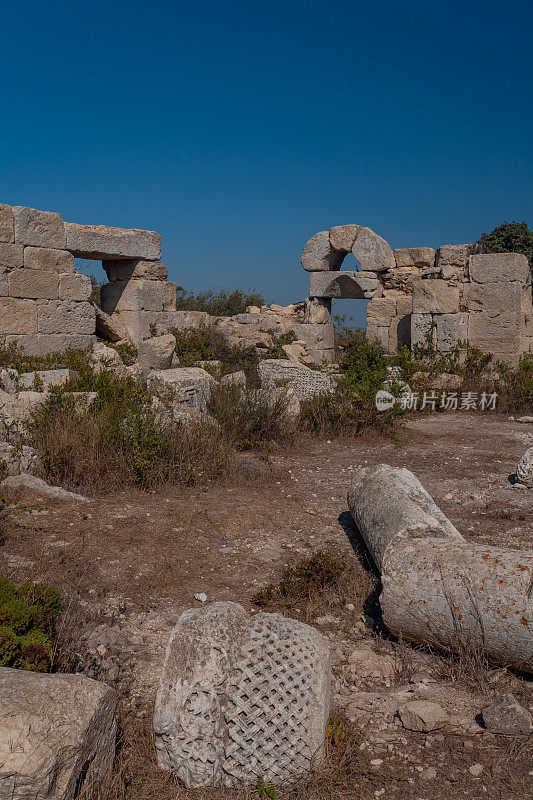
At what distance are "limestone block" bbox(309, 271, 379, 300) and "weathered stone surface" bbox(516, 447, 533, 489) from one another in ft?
25.5

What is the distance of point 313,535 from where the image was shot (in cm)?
510

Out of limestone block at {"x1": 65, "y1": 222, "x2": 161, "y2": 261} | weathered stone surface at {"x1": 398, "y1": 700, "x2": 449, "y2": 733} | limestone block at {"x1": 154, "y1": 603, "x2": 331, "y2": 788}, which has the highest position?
limestone block at {"x1": 65, "y1": 222, "x2": 161, "y2": 261}

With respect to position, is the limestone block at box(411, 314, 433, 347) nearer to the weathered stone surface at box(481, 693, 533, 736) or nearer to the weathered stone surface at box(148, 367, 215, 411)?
the weathered stone surface at box(148, 367, 215, 411)

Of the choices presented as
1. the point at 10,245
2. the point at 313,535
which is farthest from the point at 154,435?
the point at 10,245

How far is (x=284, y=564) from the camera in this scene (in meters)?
4.50

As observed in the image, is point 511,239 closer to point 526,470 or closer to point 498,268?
point 498,268

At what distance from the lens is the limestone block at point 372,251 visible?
13.1 meters

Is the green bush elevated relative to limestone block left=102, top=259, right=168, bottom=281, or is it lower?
lower

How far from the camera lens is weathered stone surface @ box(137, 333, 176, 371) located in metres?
9.84

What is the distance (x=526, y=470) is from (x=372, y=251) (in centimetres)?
798

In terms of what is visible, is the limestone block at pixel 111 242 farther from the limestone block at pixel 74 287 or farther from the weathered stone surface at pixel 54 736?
the weathered stone surface at pixel 54 736

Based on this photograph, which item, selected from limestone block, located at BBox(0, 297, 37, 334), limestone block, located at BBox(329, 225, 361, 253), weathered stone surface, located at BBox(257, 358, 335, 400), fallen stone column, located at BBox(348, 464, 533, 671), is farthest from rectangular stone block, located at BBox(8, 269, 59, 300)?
fallen stone column, located at BBox(348, 464, 533, 671)

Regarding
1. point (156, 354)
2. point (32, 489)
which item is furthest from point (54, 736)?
point (156, 354)

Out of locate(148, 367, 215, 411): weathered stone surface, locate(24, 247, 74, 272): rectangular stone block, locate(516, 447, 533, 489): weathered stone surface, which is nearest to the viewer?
locate(516, 447, 533, 489): weathered stone surface
